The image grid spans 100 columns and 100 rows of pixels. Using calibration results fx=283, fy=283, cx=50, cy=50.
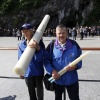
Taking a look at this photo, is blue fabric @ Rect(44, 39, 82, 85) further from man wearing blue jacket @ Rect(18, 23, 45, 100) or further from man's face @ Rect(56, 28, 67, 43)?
man wearing blue jacket @ Rect(18, 23, 45, 100)

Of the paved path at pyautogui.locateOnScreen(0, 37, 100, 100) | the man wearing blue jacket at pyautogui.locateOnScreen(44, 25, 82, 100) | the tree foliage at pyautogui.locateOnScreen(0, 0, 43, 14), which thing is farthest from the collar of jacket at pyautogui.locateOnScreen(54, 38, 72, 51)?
the tree foliage at pyautogui.locateOnScreen(0, 0, 43, 14)

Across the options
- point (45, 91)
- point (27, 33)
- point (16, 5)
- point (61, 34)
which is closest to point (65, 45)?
point (61, 34)

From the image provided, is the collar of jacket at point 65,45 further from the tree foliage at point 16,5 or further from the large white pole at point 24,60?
the tree foliage at point 16,5

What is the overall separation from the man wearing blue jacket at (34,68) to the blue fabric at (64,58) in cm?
19

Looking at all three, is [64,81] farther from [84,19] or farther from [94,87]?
[84,19]

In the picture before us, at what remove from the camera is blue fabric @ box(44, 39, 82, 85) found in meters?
4.30

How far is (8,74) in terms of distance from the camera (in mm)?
9008

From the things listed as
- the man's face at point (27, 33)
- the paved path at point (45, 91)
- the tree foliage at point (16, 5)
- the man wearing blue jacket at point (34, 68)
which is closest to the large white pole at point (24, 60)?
the man wearing blue jacket at point (34, 68)

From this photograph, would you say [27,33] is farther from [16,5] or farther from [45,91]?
[16,5]

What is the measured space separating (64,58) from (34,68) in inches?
24.1

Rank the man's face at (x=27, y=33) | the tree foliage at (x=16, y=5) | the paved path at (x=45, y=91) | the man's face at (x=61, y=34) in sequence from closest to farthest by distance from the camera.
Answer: the man's face at (x=61, y=34)
the man's face at (x=27, y=33)
the paved path at (x=45, y=91)
the tree foliage at (x=16, y=5)

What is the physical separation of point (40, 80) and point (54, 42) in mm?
764

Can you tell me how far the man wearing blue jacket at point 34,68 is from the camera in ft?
14.8

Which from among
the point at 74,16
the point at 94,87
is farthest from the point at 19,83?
the point at 74,16
